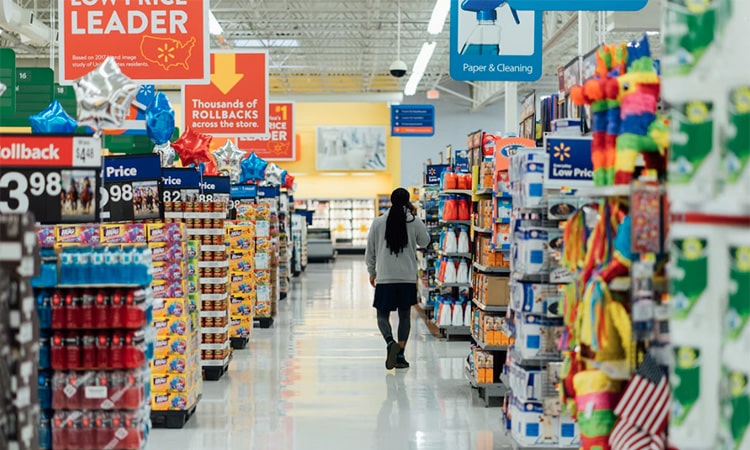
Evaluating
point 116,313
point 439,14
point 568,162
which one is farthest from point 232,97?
point 116,313

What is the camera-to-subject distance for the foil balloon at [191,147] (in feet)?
32.7

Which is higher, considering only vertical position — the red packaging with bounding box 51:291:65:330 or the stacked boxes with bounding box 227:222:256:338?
the red packaging with bounding box 51:291:65:330

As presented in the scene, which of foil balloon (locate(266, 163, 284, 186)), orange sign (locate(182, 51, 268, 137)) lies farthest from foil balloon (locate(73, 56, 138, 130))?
foil balloon (locate(266, 163, 284, 186))

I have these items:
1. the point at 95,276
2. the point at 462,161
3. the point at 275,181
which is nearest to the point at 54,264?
the point at 95,276

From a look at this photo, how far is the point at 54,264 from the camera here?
4406 mm

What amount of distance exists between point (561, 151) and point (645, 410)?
6.39 ft

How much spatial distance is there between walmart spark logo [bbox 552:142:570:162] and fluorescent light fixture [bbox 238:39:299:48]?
21.1 m

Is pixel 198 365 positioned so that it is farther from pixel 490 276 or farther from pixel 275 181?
pixel 275 181

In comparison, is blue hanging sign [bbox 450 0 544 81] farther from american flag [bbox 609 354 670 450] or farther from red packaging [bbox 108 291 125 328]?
american flag [bbox 609 354 670 450]

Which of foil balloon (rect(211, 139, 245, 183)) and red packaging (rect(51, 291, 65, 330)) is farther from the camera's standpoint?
foil balloon (rect(211, 139, 245, 183))

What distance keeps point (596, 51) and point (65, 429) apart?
317cm

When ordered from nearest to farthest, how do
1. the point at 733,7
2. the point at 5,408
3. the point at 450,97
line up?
1. the point at 733,7
2. the point at 5,408
3. the point at 450,97

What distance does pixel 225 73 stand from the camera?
40.0ft

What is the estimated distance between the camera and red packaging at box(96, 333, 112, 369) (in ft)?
14.6
